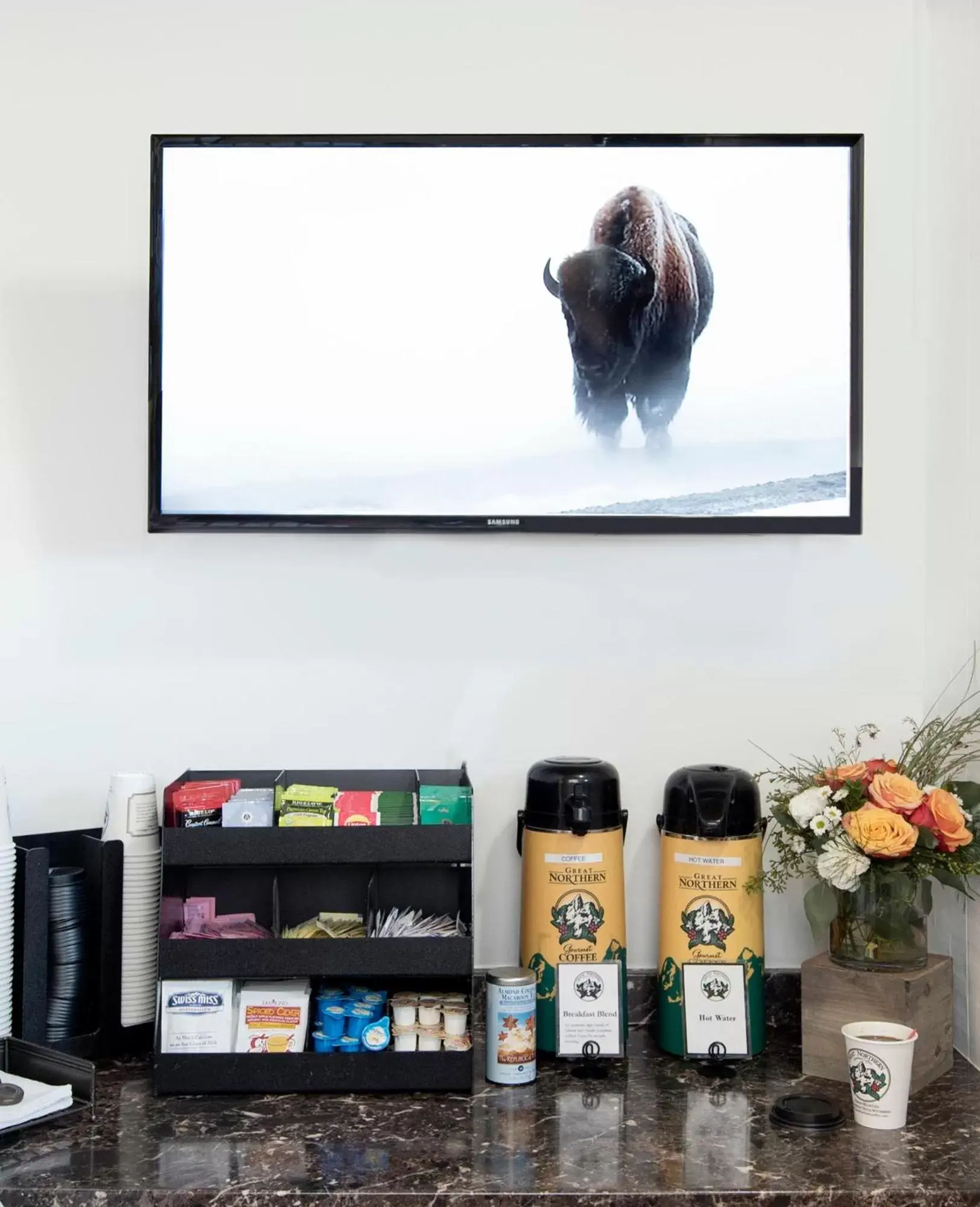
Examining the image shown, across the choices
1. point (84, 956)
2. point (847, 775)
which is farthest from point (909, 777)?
point (84, 956)

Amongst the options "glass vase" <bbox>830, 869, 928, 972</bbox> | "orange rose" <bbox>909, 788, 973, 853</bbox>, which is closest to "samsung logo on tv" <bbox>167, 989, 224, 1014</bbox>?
"glass vase" <bbox>830, 869, 928, 972</bbox>

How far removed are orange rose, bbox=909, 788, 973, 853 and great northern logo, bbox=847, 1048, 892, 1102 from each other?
307 millimetres

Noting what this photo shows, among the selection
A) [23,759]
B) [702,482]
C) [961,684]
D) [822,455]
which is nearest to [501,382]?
[702,482]

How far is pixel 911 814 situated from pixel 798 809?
15 centimetres

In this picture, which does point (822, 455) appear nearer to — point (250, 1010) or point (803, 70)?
point (803, 70)

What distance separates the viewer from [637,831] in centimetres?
191

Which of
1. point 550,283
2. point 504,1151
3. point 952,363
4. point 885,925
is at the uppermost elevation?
point 550,283

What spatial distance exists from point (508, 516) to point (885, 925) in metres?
0.81

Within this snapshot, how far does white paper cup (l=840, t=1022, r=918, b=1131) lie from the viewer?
4.84 ft

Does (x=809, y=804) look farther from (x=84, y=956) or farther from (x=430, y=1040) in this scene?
(x=84, y=956)

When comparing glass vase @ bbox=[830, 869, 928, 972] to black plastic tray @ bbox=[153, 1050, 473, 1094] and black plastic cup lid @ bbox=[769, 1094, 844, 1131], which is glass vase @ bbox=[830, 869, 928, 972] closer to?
black plastic cup lid @ bbox=[769, 1094, 844, 1131]

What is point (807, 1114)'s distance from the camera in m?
1.50

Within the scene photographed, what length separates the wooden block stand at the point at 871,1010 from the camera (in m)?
1.62

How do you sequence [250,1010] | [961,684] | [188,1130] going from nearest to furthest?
[188,1130] < [250,1010] < [961,684]
